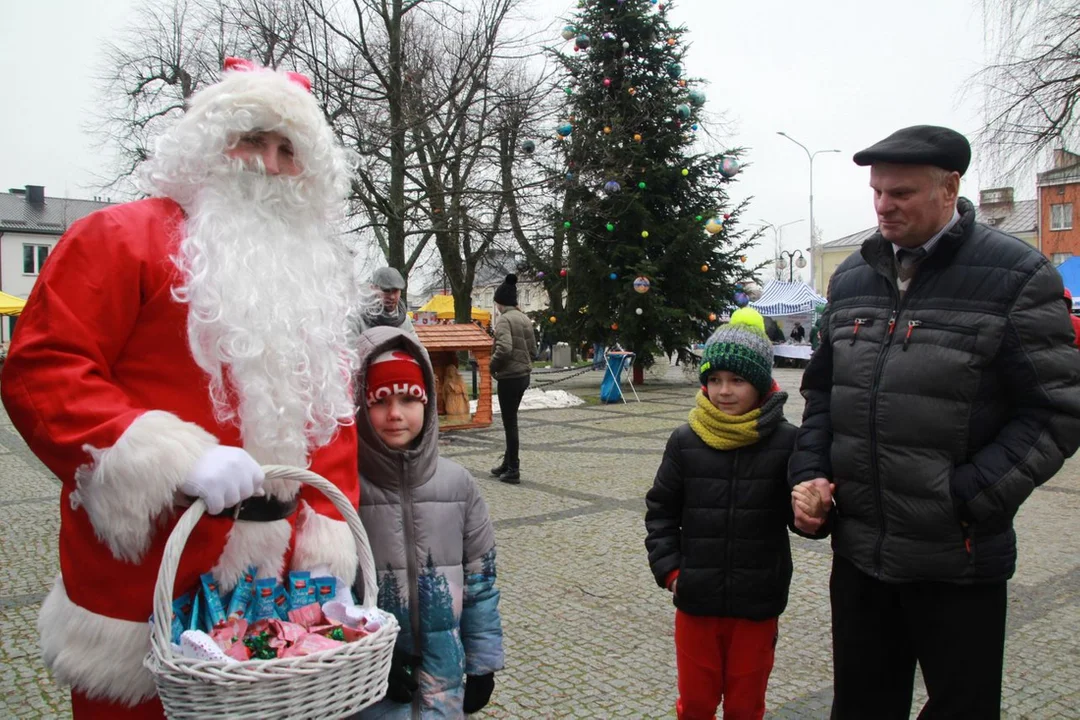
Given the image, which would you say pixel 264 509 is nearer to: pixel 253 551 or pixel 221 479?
pixel 253 551

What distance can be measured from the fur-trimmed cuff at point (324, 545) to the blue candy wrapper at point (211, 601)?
21 cm

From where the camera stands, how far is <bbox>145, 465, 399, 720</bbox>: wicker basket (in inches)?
56.0

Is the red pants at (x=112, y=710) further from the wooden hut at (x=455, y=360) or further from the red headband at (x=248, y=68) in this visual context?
the wooden hut at (x=455, y=360)

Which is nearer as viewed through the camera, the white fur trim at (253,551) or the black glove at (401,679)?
the white fur trim at (253,551)

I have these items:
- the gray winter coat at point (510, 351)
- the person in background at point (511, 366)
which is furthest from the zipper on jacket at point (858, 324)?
the gray winter coat at point (510, 351)

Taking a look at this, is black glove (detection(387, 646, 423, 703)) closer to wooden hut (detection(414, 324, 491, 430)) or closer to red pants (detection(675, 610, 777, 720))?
red pants (detection(675, 610, 777, 720))

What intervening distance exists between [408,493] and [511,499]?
4749 mm

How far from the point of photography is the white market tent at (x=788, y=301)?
27.5m

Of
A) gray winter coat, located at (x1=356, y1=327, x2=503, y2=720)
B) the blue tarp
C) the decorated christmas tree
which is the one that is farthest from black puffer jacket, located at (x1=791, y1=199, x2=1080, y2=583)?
the blue tarp

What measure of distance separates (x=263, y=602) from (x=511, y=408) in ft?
19.5

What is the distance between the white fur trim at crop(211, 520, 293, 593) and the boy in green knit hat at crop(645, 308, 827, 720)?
4.06ft

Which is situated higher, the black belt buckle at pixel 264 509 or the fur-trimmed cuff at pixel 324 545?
the black belt buckle at pixel 264 509

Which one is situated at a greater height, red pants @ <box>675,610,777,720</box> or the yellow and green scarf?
the yellow and green scarf

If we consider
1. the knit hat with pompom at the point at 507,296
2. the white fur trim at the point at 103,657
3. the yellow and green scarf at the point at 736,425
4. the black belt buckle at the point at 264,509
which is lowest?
the white fur trim at the point at 103,657
